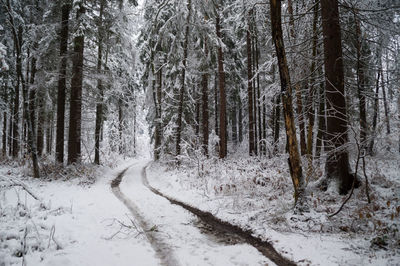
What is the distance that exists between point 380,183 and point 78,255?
748cm

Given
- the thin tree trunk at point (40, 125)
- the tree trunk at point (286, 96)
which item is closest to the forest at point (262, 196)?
the tree trunk at point (286, 96)

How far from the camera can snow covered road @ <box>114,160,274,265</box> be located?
359 centimetres

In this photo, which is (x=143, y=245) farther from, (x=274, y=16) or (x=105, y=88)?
(x=105, y=88)

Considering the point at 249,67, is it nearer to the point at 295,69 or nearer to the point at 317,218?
the point at 295,69

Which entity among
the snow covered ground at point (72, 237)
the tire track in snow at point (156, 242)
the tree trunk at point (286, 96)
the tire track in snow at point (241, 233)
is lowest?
the tire track in snow at point (241, 233)

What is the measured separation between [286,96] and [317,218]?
9.06 ft

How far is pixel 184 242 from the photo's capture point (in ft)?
13.9

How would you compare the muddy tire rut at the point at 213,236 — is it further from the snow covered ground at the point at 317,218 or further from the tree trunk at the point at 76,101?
the tree trunk at the point at 76,101

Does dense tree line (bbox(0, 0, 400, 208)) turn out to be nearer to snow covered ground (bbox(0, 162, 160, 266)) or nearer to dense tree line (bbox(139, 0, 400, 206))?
dense tree line (bbox(139, 0, 400, 206))

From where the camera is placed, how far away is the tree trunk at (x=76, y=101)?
12258 millimetres

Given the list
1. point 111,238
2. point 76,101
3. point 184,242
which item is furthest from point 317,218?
point 76,101

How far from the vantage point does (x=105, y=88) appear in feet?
50.2

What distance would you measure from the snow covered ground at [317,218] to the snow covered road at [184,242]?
68 cm

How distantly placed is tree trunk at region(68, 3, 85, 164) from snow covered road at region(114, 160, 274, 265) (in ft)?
25.1
